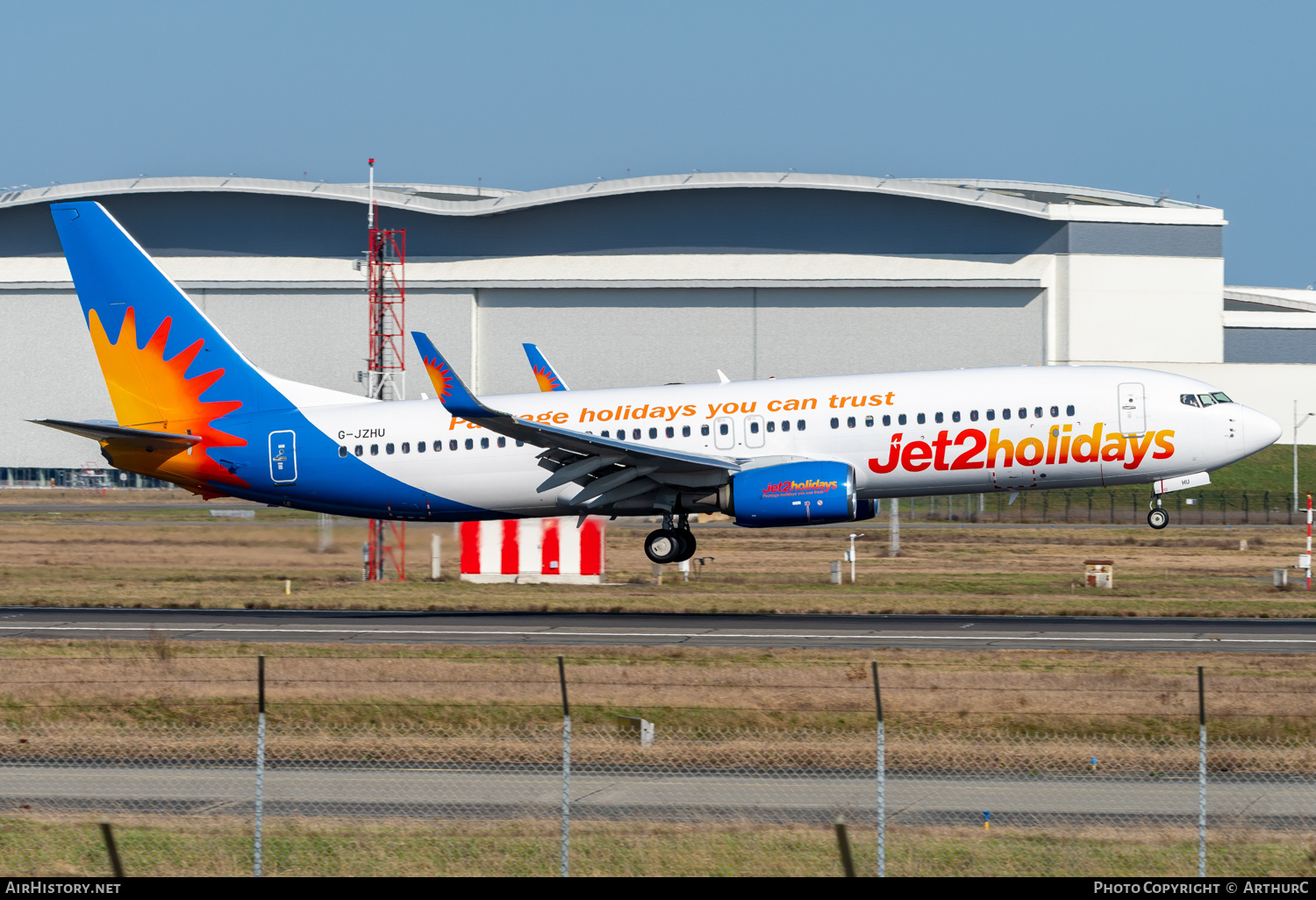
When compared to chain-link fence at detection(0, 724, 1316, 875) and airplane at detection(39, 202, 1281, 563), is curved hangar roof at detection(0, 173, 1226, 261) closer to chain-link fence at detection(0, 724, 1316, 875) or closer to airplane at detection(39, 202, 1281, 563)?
airplane at detection(39, 202, 1281, 563)

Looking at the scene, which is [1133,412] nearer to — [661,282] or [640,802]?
[640,802]

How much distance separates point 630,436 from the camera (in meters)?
35.2

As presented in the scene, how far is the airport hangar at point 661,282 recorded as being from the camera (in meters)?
96.6

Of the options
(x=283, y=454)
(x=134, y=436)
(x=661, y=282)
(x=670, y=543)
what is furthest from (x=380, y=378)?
(x=661, y=282)

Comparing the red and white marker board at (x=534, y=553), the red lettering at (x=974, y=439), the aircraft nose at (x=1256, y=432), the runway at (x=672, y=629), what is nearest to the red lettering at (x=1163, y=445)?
the aircraft nose at (x=1256, y=432)

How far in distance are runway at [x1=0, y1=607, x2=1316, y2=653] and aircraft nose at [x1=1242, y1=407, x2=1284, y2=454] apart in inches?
169

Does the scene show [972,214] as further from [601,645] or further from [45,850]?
[45,850]

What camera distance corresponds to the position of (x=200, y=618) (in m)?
34.5

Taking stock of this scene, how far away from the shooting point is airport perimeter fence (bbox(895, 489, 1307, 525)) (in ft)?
247

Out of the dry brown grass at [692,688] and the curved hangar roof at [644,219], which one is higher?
the curved hangar roof at [644,219]

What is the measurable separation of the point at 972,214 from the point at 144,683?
83.5m

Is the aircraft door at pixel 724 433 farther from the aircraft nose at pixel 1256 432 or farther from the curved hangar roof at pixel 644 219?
the curved hangar roof at pixel 644 219

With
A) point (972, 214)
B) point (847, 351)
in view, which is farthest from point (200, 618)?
point (972, 214)

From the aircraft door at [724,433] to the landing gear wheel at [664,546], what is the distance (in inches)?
98.2
